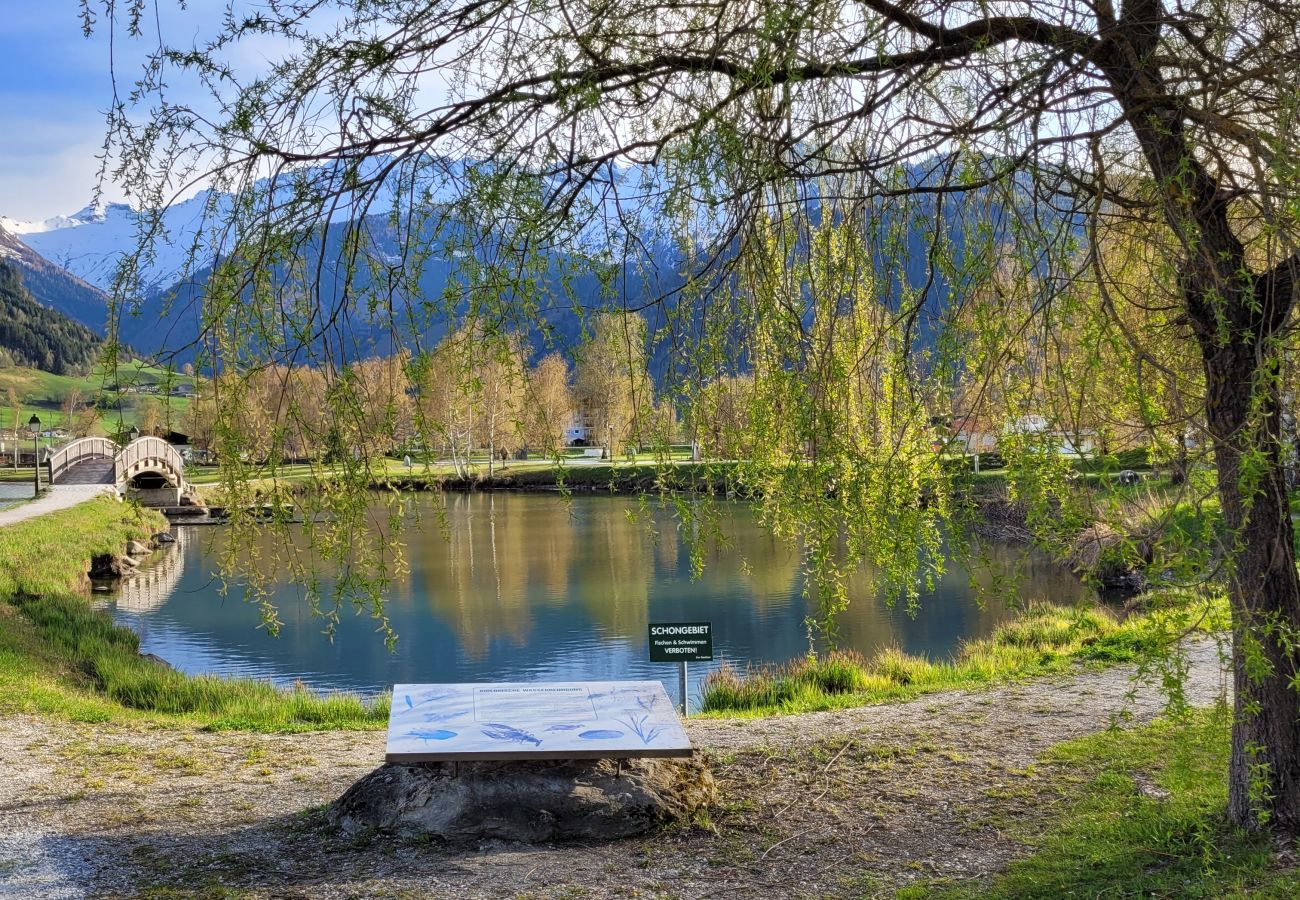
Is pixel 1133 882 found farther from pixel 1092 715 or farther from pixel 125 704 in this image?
pixel 125 704

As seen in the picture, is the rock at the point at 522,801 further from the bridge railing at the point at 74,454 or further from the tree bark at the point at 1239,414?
the bridge railing at the point at 74,454

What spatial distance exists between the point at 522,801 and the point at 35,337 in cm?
14487

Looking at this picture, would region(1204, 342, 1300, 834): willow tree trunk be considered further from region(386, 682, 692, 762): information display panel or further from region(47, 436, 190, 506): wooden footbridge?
region(47, 436, 190, 506): wooden footbridge

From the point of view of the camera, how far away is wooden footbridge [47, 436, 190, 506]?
36.1 meters

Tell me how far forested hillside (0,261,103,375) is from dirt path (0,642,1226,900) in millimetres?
131815

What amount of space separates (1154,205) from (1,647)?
12404mm

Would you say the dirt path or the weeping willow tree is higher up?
the weeping willow tree

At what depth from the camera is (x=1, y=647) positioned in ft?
39.2

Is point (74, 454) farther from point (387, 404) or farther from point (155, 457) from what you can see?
point (387, 404)

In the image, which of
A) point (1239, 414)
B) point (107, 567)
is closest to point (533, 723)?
point (1239, 414)

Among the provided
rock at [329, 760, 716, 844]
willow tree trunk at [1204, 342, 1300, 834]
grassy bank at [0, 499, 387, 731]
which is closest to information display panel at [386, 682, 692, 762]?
rock at [329, 760, 716, 844]

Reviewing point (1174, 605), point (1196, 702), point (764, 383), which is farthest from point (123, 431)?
point (1196, 702)

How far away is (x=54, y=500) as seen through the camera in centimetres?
3019

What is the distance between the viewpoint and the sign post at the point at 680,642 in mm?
8914
